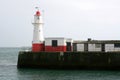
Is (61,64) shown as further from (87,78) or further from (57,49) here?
(87,78)

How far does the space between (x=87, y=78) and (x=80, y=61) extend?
6.51 meters

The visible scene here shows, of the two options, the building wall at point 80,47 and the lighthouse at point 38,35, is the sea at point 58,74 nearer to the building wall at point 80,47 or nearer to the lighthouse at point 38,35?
the lighthouse at point 38,35

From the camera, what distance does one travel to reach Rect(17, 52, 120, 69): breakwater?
41.3m

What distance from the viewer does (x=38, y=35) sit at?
44.6 m

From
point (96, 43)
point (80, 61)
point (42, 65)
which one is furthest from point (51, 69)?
point (96, 43)

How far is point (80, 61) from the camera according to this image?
4200 cm

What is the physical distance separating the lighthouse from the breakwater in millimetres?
2132

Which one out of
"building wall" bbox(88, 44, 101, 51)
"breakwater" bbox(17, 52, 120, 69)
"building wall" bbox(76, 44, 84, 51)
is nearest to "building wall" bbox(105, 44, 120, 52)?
"building wall" bbox(88, 44, 101, 51)

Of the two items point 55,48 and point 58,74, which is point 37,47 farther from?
point 58,74

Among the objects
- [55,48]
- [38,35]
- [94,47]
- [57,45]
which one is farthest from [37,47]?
[94,47]

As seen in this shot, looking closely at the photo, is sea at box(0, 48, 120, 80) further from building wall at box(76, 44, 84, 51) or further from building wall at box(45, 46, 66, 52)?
building wall at box(76, 44, 84, 51)

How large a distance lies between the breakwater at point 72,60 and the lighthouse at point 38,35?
213 cm

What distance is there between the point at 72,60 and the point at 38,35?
6.10m

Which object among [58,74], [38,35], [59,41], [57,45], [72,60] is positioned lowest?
[58,74]
